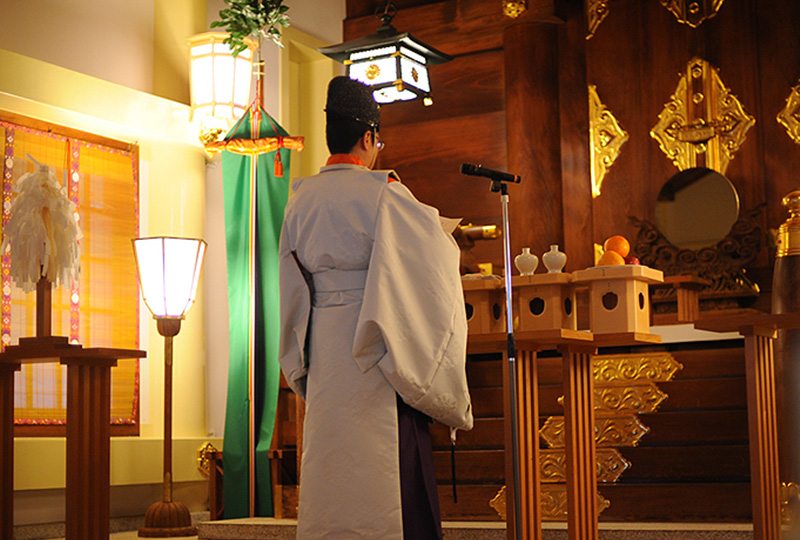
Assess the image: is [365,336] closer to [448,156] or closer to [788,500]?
[788,500]

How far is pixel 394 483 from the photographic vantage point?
8.50 ft

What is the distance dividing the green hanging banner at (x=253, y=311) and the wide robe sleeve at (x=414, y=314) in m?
2.78

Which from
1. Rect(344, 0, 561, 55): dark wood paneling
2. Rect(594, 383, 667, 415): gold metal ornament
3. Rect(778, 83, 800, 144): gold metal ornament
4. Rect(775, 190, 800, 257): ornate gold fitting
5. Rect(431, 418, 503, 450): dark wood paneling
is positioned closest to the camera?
Rect(775, 190, 800, 257): ornate gold fitting

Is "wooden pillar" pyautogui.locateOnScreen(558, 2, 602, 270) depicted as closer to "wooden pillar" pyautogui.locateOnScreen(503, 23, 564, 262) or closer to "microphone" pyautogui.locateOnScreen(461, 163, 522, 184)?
"wooden pillar" pyautogui.locateOnScreen(503, 23, 564, 262)

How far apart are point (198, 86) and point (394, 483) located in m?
4.02

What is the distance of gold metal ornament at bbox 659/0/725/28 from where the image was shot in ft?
18.7

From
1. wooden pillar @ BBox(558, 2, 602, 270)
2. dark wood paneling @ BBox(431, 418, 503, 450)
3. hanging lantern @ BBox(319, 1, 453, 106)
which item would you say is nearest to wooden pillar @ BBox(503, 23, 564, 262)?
wooden pillar @ BBox(558, 2, 602, 270)

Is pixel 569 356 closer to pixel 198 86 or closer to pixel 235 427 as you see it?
pixel 235 427

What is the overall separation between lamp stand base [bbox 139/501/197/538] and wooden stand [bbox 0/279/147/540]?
1.48 metres

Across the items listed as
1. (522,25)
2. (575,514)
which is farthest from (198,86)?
(575,514)

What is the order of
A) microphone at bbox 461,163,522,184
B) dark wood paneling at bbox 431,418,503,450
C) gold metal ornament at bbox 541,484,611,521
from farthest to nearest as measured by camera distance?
dark wood paneling at bbox 431,418,503,450
gold metal ornament at bbox 541,484,611,521
microphone at bbox 461,163,522,184

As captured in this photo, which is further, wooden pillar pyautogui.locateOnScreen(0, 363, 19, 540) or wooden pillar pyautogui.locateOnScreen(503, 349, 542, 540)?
wooden pillar pyautogui.locateOnScreen(0, 363, 19, 540)

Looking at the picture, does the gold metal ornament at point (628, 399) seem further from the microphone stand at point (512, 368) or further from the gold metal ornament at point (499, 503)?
the microphone stand at point (512, 368)

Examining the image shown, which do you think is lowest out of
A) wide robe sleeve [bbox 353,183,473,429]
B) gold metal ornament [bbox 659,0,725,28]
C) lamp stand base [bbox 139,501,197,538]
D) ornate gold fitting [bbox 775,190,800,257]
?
lamp stand base [bbox 139,501,197,538]
